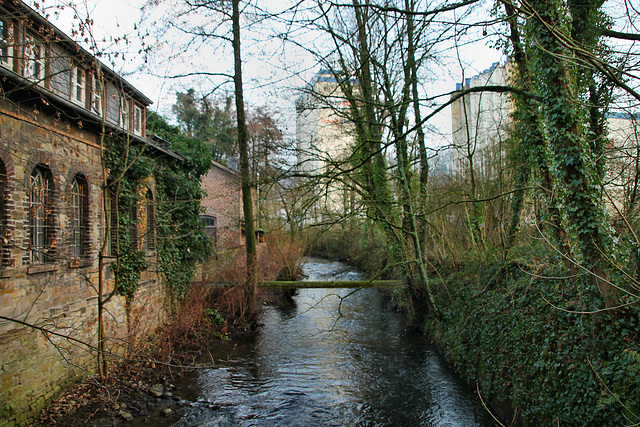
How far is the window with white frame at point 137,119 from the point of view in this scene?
1211 cm

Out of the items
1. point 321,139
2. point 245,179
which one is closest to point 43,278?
point 245,179

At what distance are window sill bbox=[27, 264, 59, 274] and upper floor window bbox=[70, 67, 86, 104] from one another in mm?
3631

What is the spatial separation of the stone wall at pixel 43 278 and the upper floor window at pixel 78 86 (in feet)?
3.41

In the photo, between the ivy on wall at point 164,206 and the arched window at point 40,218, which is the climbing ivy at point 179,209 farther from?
the arched window at point 40,218

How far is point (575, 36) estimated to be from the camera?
678 cm

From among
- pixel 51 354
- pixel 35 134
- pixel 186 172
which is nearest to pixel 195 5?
pixel 186 172

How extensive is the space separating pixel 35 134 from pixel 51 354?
11.8 ft

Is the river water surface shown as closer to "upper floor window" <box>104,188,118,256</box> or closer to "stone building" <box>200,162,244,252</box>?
"upper floor window" <box>104,188,118,256</box>

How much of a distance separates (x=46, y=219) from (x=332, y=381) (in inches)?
242

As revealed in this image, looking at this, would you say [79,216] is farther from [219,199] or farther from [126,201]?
[219,199]

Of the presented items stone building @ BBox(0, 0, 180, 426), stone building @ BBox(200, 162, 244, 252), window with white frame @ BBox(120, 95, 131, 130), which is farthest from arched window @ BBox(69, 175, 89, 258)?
stone building @ BBox(200, 162, 244, 252)

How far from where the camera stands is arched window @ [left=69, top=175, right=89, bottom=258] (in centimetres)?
841

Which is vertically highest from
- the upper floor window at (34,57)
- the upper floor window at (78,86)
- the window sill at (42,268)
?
the upper floor window at (78,86)

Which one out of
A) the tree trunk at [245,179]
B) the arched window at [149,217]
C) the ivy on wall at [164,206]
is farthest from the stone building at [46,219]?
the tree trunk at [245,179]
